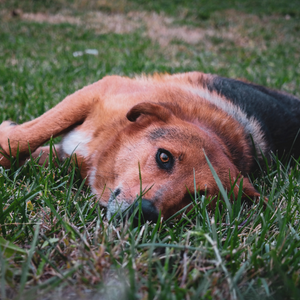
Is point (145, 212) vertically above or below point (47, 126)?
below

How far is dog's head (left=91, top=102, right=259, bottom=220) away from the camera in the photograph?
77.2 inches

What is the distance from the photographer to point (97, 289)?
50.1 inches

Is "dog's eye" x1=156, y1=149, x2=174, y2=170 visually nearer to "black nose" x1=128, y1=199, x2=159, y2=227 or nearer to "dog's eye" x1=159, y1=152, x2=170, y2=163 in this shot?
"dog's eye" x1=159, y1=152, x2=170, y2=163

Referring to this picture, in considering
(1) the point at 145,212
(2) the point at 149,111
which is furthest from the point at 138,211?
(2) the point at 149,111

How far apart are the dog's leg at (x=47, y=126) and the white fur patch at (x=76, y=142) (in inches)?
3.0

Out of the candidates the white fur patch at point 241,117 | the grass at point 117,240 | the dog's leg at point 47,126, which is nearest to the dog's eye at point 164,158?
the grass at point 117,240

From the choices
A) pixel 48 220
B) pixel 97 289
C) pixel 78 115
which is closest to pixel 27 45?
pixel 78 115

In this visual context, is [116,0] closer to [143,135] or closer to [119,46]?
[119,46]

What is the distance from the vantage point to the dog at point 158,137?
2.07 metres

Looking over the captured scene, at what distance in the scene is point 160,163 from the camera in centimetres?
213

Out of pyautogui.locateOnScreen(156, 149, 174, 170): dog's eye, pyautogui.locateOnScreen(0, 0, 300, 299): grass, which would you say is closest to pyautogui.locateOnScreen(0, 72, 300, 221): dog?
pyautogui.locateOnScreen(156, 149, 174, 170): dog's eye

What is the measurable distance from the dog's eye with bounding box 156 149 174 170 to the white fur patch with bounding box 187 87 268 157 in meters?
1.08

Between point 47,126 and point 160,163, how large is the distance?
1.08m

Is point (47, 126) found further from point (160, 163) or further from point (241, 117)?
point (241, 117)
